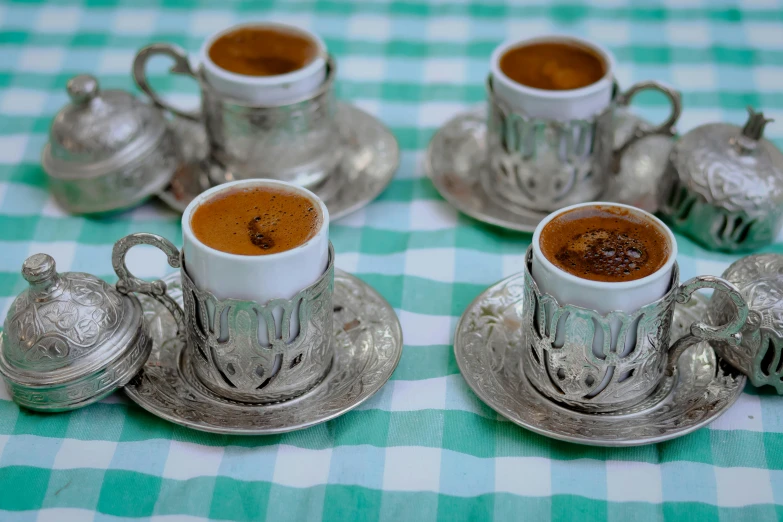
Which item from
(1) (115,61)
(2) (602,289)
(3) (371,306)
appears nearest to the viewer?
(2) (602,289)

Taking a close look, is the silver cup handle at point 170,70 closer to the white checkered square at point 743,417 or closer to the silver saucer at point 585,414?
the silver saucer at point 585,414

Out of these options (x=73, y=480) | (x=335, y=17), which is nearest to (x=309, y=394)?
(x=73, y=480)

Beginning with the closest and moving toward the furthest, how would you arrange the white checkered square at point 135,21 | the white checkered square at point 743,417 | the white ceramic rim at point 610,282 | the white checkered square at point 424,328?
the white ceramic rim at point 610,282 → the white checkered square at point 743,417 → the white checkered square at point 424,328 → the white checkered square at point 135,21

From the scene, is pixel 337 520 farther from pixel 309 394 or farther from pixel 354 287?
pixel 354 287

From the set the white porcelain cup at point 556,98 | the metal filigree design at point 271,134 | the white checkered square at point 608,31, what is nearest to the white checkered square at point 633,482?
the white porcelain cup at point 556,98

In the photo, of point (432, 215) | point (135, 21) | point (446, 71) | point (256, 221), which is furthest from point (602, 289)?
point (135, 21)

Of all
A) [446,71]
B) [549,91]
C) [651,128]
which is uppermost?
[549,91]

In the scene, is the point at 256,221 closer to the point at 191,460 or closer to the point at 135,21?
the point at 191,460
